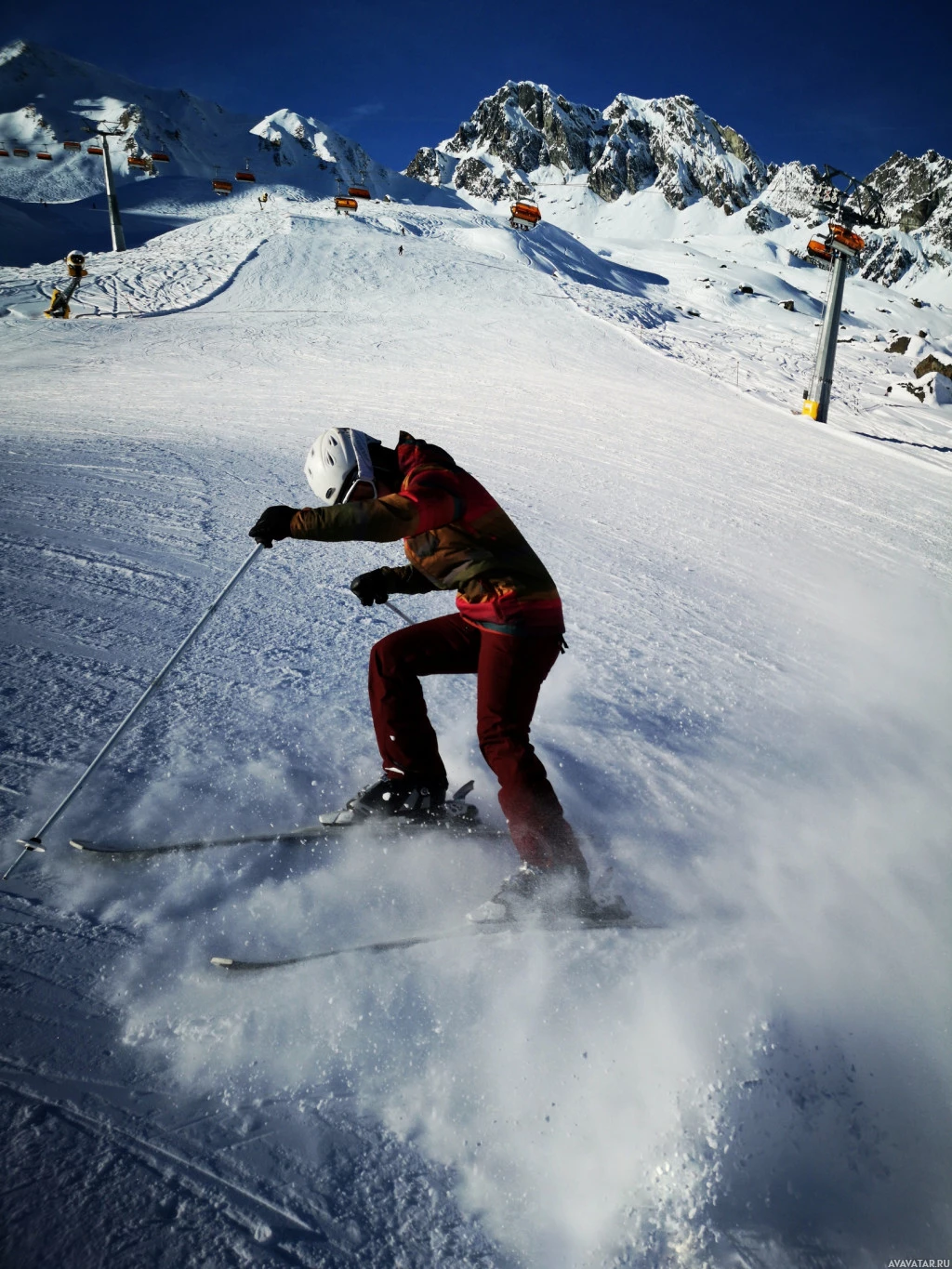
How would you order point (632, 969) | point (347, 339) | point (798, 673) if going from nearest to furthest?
point (632, 969)
point (798, 673)
point (347, 339)

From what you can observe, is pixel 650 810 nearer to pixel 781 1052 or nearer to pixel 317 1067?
pixel 781 1052

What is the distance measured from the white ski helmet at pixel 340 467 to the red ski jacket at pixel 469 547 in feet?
0.39

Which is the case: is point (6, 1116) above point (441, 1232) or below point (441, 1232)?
above

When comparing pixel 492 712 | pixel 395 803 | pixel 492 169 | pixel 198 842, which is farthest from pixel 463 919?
pixel 492 169

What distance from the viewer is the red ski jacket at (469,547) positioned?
2146mm

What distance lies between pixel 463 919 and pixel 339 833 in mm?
585

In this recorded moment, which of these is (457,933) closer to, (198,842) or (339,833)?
(339,833)

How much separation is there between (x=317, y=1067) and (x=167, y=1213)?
0.41m

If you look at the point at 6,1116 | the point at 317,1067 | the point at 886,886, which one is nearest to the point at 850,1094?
the point at 886,886

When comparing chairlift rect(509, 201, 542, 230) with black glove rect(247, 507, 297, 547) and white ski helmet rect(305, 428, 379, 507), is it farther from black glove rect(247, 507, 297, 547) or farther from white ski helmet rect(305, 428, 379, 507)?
black glove rect(247, 507, 297, 547)

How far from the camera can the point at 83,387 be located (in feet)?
34.2

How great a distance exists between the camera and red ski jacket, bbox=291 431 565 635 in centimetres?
215

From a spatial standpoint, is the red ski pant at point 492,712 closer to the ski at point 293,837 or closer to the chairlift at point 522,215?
the ski at point 293,837

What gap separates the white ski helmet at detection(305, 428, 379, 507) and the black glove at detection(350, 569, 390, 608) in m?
0.47
